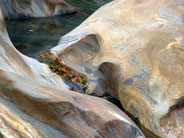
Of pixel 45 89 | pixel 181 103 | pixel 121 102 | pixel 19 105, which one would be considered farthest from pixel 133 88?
pixel 19 105

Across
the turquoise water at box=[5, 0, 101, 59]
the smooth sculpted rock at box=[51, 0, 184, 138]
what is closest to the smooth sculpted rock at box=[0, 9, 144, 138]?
the smooth sculpted rock at box=[51, 0, 184, 138]

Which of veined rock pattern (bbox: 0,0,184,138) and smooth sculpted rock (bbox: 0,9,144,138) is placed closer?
smooth sculpted rock (bbox: 0,9,144,138)

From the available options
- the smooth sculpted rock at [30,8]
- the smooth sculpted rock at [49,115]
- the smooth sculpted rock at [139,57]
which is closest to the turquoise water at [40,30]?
the smooth sculpted rock at [30,8]

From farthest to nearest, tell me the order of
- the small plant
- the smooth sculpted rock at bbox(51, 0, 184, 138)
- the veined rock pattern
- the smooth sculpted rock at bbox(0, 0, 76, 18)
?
the smooth sculpted rock at bbox(0, 0, 76, 18) < the small plant < the smooth sculpted rock at bbox(51, 0, 184, 138) < the veined rock pattern

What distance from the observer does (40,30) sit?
30.5 ft

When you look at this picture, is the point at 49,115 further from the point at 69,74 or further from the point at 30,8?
the point at 30,8

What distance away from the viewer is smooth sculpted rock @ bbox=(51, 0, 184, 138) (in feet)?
15.4

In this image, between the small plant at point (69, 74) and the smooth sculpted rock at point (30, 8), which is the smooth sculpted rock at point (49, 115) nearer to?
the small plant at point (69, 74)

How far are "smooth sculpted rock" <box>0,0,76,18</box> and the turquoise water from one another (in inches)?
13.8

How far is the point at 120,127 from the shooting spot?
3164 millimetres

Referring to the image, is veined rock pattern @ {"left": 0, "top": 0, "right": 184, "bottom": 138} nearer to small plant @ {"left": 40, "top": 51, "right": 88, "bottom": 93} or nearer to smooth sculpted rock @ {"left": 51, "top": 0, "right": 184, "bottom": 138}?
smooth sculpted rock @ {"left": 51, "top": 0, "right": 184, "bottom": 138}

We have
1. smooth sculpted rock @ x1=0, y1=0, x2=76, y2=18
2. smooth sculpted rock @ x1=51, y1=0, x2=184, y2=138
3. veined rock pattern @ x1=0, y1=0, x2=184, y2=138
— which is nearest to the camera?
veined rock pattern @ x1=0, y1=0, x2=184, y2=138

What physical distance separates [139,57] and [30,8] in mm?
6882

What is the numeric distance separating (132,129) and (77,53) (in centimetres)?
334
